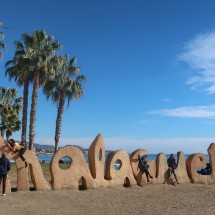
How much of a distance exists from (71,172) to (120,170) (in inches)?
100

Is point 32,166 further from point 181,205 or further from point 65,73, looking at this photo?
point 65,73

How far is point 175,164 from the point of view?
17.1m

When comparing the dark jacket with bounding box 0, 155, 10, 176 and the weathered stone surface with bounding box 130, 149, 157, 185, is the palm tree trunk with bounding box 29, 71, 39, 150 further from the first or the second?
the dark jacket with bounding box 0, 155, 10, 176

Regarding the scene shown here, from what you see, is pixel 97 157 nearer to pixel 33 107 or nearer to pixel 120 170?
pixel 120 170

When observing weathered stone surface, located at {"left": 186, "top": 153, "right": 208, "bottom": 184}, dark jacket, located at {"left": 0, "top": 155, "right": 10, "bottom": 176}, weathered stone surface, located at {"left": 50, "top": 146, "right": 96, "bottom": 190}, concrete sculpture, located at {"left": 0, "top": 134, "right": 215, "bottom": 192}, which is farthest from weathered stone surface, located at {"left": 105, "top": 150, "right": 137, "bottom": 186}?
dark jacket, located at {"left": 0, "top": 155, "right": 10, "bottom": 176}

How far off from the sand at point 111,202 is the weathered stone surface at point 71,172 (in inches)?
17.8

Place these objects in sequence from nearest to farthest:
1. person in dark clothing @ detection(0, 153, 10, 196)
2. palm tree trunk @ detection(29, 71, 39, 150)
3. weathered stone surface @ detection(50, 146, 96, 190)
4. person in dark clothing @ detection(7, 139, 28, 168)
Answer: person in dark clothing @ detection(0, 153, 10, 196), person in dark clothing @ detection(7, 139, 28, 168), weathered stone surface @ detection(50, 146, 96, 190), palm tree trunk @ detection(29, 71, 39, 150)

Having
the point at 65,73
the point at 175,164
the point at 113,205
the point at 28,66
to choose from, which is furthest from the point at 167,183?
the point at 65,73

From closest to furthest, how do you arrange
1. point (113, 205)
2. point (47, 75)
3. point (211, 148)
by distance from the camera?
point (113, 205), point (211, 148), point (47, 75)

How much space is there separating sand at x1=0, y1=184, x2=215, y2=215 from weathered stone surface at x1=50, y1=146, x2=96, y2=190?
0.45m

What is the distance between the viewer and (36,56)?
2988cm

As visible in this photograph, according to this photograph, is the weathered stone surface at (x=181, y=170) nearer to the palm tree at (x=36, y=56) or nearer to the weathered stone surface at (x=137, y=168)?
the weathered stone surface at (x=137, y=168)

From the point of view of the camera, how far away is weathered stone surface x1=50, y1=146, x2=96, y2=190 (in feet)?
43.2

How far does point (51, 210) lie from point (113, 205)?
6.87ft
